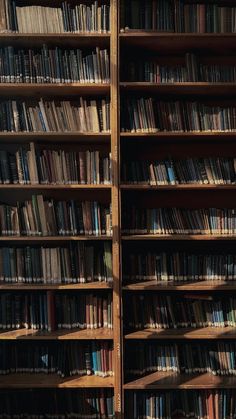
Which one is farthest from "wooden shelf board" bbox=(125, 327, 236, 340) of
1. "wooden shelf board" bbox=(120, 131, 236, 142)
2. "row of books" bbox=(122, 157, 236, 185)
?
"wooden shelf board" bbox=(120, 131, 236, 142)

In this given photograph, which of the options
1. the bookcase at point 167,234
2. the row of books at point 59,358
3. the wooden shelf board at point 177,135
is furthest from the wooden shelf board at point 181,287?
the wooden shelf board at point 177,135

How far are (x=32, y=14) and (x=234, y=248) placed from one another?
206 centimetres

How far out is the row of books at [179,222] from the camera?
2939 mm

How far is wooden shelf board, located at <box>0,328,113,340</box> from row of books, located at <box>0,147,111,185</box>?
963mm

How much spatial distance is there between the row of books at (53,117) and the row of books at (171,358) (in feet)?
4.83

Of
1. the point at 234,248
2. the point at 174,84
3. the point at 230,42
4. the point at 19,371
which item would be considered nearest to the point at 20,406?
the point at 19,371

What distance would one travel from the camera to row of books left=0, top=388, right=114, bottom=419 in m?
2.91

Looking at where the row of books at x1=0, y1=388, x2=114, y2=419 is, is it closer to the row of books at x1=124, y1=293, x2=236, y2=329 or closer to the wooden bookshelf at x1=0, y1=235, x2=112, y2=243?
the row of books at x1=124, y1=293, x2=236, y2=329

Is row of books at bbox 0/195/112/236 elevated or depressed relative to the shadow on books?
elevated

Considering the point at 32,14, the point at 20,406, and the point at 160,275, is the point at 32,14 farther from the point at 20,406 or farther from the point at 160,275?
the point at 20,406

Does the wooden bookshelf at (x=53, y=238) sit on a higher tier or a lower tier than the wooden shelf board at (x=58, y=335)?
higher

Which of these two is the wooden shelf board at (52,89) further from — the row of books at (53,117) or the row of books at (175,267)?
the row of books at (175,267)

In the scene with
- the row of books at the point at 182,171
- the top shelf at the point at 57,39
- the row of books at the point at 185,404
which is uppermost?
the top shelf at the point at 57,39

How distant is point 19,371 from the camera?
116 inches
